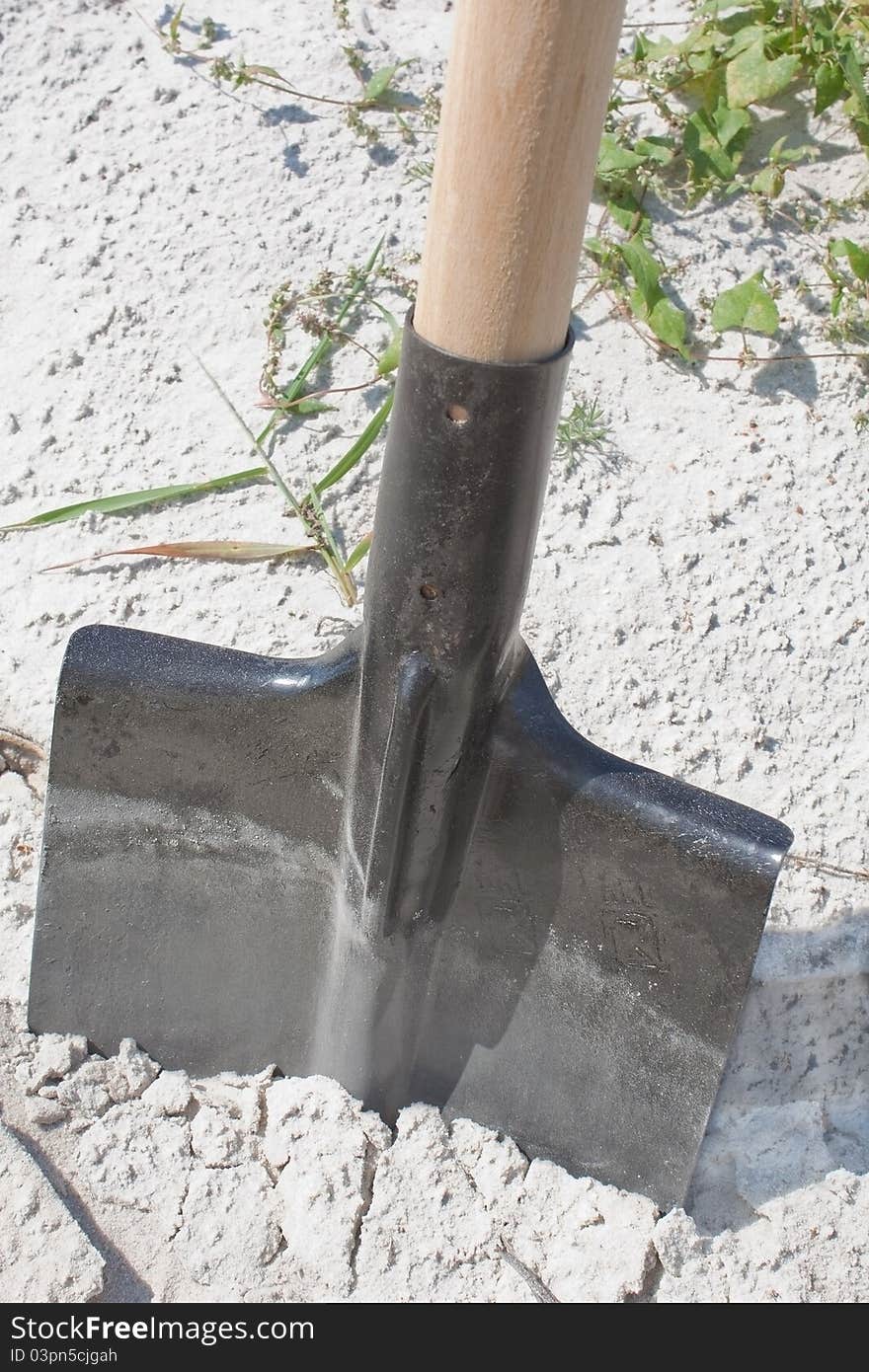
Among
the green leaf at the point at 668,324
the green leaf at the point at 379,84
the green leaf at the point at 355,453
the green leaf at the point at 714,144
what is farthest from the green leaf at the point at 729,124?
the green leaf at the point at 355,453

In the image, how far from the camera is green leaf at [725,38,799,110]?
2.36m

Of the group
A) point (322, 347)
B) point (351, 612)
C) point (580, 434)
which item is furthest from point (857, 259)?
point (351, 612)

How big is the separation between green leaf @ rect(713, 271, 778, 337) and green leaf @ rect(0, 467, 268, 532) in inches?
29.6

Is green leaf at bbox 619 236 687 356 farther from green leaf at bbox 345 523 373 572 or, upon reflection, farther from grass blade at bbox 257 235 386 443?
green leaf at bbox 345 523 373 572

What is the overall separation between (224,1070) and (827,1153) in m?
0.71

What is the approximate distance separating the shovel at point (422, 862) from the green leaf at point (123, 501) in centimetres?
55

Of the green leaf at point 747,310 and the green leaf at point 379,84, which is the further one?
the green leaf at point 379,84

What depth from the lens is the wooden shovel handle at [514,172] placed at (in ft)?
3.39

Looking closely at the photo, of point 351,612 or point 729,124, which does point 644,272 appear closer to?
point 729,124

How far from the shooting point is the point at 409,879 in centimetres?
146

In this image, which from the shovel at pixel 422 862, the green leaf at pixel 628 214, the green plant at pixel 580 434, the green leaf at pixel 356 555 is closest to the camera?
the shovel at pixel 422 862

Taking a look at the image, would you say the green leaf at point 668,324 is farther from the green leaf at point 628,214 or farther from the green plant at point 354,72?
the green plant at point 354,72

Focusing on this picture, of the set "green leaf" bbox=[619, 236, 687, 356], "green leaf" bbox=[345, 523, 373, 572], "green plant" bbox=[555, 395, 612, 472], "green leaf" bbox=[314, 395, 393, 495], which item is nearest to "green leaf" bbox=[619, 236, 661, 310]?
"green leaf" bbox=[619, 236, 687, 356]

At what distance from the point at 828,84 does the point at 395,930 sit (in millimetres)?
1721
